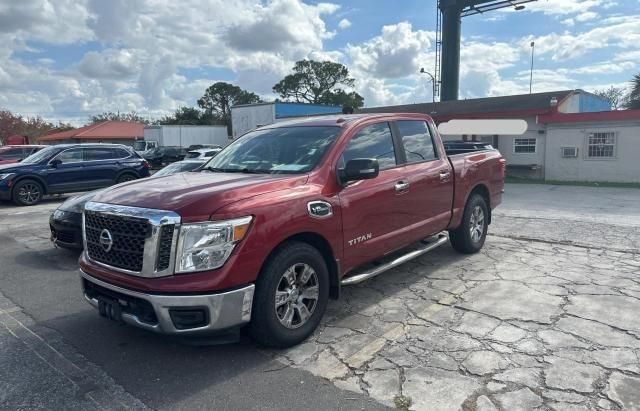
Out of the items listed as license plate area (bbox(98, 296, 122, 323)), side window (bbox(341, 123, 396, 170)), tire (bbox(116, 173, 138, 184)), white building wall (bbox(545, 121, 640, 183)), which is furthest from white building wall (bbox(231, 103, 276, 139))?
license plate area (bbox(98, 296, 122, 323))

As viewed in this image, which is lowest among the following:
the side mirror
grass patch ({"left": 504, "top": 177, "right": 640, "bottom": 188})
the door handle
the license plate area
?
grass patch ({"left": 504, "top": 177, "right": 640, "bottom": 188})

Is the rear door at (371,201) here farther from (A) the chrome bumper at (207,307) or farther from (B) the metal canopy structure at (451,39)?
(B) the metal canopy structure at (451,39)

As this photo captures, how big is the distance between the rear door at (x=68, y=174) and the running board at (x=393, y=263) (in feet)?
38.3

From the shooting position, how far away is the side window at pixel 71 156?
13.6 metres

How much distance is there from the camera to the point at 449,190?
5730 millimetres

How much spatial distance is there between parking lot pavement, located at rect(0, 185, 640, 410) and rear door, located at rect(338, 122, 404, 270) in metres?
0.65

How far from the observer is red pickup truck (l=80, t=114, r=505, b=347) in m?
3.21

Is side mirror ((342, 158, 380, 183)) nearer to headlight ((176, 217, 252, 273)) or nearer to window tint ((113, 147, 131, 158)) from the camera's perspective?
headlight ((176, 217, 252, 273))

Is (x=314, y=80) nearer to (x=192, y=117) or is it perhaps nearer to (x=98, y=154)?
(x=192, y=117)

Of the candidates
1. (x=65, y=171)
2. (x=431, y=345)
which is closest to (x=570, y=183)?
(x=431, y=345)

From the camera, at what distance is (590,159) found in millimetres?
19047

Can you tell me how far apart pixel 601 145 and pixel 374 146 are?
17809mm

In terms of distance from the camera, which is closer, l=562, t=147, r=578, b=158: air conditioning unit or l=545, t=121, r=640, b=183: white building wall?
l=545, t=121, r=640, b=183: white building wall

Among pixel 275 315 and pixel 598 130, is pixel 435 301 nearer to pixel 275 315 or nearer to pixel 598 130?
pixel 275 315
